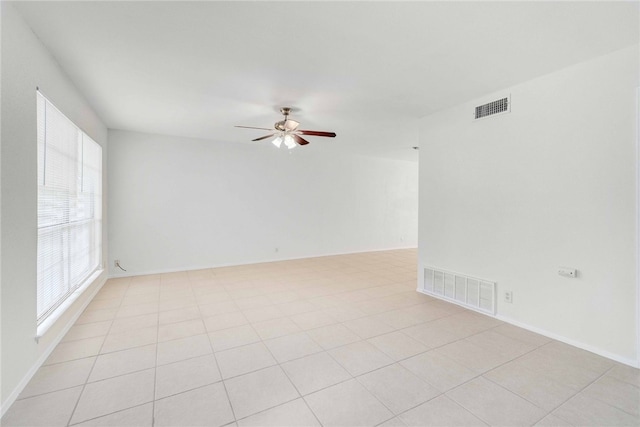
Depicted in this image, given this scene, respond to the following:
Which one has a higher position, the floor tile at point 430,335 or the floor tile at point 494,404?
the floor tile at point 430,335

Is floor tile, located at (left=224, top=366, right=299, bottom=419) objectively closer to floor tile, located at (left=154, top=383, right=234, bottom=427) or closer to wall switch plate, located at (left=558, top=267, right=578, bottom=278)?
floor tile, located at (left=154, top=383, right=234, bottom=427)

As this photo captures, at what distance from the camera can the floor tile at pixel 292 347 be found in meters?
2.43

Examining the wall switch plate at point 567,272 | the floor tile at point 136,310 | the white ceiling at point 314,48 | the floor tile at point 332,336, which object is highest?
the white ceiling at point 314,48

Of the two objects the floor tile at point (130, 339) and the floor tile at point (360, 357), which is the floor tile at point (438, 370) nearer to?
the floor tile at point (360, 357)

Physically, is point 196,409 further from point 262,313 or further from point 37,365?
point 262,313

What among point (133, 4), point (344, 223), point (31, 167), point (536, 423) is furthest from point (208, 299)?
point (344, 223)

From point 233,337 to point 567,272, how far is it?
327 centimetres

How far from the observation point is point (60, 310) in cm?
268

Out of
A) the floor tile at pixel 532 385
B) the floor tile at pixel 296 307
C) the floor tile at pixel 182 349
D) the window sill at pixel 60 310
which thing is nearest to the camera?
the floor tile at pixel 532 385

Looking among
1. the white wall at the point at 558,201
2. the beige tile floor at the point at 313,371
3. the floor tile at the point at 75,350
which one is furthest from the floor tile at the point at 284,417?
the white wall at the point at 558,201

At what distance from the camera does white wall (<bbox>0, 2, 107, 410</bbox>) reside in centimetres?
176

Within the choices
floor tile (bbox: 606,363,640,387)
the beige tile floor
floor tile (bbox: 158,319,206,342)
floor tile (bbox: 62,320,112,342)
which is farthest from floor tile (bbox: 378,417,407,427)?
floor tile (bbox: 62,320,112,342)

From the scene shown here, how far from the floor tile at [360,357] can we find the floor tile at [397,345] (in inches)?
2.8

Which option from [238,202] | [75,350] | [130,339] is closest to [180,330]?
[130,339]
